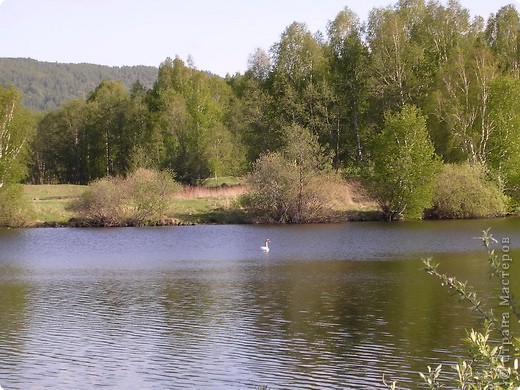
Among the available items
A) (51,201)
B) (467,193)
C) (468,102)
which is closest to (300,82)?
(468,102)

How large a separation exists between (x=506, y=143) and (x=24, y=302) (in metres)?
35.2

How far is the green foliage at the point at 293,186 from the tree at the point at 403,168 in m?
2.68

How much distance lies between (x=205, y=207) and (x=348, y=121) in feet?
45.6

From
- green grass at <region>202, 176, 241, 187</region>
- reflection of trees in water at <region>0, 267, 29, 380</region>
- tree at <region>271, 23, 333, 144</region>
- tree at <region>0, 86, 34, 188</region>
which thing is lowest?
reflection of trees in water at <region>0, 267, 29, 380</region>

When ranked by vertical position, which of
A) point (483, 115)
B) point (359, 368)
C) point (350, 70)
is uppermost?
point (350, 70)

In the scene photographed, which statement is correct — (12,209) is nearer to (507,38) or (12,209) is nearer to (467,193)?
(467,193)

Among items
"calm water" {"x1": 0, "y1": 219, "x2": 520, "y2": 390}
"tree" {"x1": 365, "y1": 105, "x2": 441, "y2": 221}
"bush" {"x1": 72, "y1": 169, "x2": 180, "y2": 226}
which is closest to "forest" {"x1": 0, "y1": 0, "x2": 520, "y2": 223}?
"tree" {"x1": 365, "y1": 105, "x2": 441, "y2": 221}

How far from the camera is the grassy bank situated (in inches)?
1871

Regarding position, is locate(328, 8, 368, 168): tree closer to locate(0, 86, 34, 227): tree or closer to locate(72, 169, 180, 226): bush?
locate(72, 169, 180, 226): bush

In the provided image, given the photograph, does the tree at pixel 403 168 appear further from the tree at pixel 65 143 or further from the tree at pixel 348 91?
the tree at pixel 65 143

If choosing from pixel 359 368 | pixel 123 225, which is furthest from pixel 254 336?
pixel 123 225

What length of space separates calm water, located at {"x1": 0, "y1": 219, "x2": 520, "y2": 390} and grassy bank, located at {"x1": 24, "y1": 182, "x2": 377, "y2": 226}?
32.8 feet

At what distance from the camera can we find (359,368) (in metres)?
14.1

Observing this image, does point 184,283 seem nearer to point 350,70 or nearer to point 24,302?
point 24,302
